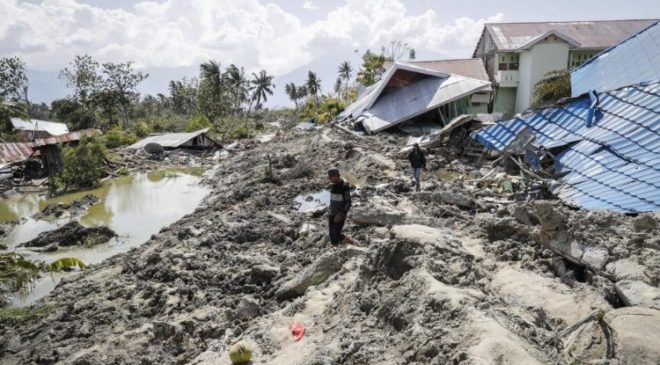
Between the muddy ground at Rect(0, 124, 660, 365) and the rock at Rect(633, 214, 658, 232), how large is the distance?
0.05 feet

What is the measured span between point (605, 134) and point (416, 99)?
13316mm

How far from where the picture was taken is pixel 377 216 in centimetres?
897

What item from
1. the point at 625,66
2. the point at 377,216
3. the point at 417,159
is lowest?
the point at 377,216

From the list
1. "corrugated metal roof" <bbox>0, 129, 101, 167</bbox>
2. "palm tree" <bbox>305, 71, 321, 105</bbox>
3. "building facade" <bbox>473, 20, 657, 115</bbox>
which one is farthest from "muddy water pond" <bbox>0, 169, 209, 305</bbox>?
"palm tree" <bbox>305, 71, 321, 105</bbox>

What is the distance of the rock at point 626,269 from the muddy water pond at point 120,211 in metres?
10.5

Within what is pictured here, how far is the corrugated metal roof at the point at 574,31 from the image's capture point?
26.5 meters

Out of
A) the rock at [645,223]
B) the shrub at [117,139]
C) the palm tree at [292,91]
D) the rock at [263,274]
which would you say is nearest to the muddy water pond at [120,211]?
the rock at [263,274]

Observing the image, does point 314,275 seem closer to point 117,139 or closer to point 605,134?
point 605,134

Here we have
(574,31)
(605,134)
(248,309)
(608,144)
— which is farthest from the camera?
(574,31)

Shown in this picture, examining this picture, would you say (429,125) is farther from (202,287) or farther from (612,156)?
(202,287)

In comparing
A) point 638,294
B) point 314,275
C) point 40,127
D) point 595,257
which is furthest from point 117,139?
point 638,294

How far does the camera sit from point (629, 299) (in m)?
4.50

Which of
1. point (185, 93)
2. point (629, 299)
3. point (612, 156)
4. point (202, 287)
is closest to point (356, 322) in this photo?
point (629, 299)

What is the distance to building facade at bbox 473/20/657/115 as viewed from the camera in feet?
81.7
